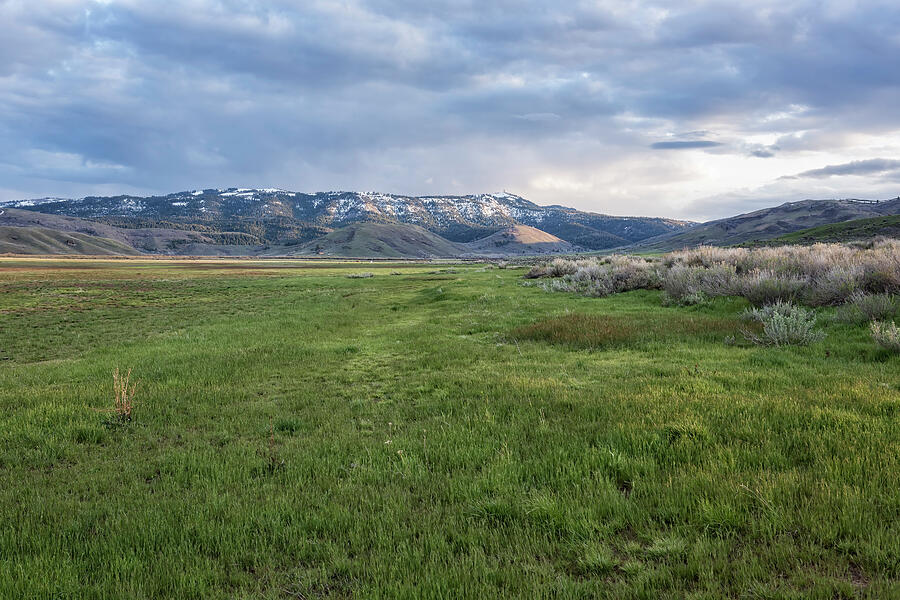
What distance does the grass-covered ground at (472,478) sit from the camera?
4.00 m

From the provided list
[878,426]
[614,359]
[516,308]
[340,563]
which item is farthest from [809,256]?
[340,563]

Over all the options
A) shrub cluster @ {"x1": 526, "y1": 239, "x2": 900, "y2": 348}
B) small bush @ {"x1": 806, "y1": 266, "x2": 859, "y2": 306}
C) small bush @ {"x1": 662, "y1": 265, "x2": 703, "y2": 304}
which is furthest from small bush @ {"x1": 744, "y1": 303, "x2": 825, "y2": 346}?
small bush @ {"x1": 662, "y1": 265, "x2": 703, "y2": 304}

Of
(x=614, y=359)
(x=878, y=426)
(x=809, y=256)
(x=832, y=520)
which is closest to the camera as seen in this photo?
(x=832, y=520)

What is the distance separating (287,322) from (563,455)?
1893cm

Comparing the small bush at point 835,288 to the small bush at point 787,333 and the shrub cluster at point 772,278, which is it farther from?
the small bush at point 787,333

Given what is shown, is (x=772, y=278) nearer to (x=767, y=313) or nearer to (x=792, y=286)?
(x=792, y=286)

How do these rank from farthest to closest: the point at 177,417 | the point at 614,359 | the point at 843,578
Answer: the point at 614,359, the point at 177,417, the point at 843,578

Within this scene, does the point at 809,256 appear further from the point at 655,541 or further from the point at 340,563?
the point at 340,563

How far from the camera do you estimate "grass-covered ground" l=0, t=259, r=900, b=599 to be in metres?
4.00

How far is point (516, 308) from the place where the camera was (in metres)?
22.1

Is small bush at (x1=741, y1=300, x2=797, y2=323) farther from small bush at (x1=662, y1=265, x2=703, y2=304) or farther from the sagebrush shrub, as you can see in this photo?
small bush at (x1=662, y1=265, x2=703, y2=304)

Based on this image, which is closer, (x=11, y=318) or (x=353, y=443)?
(x=353, y=443)

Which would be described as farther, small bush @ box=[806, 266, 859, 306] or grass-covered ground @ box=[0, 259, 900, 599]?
small bush @ box=[806, 266, 859, 306]

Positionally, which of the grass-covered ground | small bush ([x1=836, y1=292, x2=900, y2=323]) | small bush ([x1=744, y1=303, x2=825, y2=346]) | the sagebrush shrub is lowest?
the grass-covered ground
